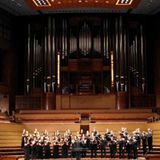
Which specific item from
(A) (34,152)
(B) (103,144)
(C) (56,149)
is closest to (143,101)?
(B) (103,144)

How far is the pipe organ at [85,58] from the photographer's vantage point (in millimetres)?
18016

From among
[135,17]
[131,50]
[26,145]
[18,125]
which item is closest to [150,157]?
[26,145]

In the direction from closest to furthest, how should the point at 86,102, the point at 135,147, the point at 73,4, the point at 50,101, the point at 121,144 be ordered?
the point at 135,147 → the point at 121,144 → the point at 73,4 → the point at 50,101 → the point at 86,102

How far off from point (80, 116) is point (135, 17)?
6042 millimetres

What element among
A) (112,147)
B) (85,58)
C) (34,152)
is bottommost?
(34,152)

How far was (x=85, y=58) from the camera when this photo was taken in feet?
59.7

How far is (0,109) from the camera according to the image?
16.9 meters

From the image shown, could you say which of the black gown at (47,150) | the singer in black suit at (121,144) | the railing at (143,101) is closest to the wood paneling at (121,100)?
the railing at (143,101)

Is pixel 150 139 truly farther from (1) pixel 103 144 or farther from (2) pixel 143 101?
(2) pixel 143 101

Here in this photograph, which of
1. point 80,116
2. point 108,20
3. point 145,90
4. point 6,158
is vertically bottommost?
point 6,158

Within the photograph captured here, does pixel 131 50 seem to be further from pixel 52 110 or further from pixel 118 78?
pixel 52 110

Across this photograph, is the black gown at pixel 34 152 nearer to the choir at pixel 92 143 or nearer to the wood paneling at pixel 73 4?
the choir at pixel 92 143

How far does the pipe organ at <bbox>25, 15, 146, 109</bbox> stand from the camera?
59.1 feet

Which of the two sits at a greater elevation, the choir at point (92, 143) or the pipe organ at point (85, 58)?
the pipe organ at point (85, 58)
